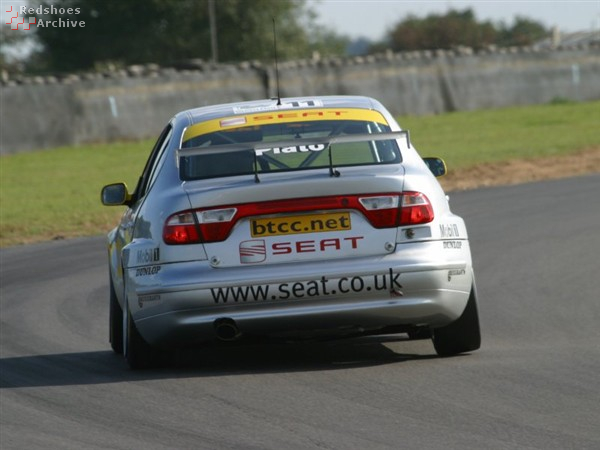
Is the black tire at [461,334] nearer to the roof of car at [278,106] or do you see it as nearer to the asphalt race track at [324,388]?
the asphalt race track at [324,388]

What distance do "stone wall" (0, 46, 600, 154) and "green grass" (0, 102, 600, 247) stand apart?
49 cm

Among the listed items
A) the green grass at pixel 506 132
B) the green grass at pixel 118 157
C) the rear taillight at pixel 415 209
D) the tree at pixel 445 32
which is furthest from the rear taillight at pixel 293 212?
the tree at pixel 445 32

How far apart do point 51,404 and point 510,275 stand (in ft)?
17.7

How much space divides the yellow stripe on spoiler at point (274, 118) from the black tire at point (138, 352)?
112cm

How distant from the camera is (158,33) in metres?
76.2

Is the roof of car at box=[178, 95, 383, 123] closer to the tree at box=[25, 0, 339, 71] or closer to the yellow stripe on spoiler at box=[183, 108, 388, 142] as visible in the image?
the yellow stripe on spoiler at box=[183, 108, 388, 142]

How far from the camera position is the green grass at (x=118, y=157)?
18.1 m

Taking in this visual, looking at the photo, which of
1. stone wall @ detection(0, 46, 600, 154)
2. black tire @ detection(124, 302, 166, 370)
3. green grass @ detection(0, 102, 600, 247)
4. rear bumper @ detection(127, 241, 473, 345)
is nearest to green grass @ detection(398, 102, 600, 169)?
green grass @ detection(0, 102, 600, 247)

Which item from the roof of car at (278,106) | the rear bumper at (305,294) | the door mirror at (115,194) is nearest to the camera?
the rear bumper at (305,294)

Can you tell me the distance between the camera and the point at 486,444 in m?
5.27

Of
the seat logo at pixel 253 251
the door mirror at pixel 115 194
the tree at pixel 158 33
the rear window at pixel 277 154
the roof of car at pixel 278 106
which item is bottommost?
the tree at pixel 158 33

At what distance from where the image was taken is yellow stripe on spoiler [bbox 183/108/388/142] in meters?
7.71

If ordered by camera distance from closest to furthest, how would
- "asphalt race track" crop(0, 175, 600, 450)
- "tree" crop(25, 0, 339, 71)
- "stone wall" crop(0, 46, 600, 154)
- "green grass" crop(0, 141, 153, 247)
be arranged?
"asphalt race track" crop(0, 175, 600, 450), "green grass" crop(0, 141, 153, 247), "stone wall" crop(0, 46, 600, 154), "tree" crop(25, 0, 339, 71)

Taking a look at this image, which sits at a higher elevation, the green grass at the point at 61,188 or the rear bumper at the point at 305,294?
the rear bumper at the point at 305,294
